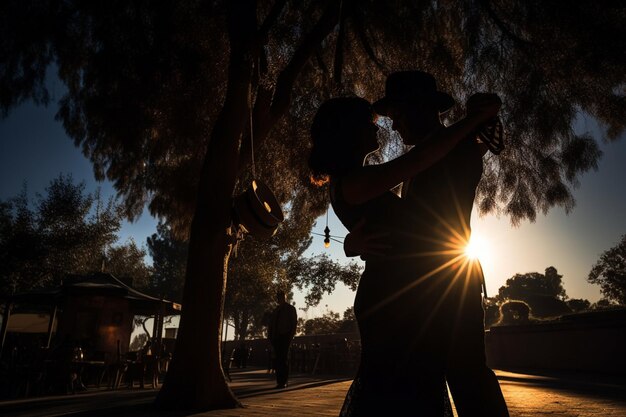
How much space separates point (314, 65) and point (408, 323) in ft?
25.8

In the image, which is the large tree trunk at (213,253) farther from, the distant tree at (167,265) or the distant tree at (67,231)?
the distant tree at (167,265)

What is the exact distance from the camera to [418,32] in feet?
21.3

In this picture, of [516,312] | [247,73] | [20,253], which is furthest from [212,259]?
[20,253]

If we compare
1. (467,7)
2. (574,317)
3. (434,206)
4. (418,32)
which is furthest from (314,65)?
(574,317)

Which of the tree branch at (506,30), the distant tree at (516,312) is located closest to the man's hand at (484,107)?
the tree branch at (506,30)

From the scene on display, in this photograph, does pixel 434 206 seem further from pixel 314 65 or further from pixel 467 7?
pixel 314 65

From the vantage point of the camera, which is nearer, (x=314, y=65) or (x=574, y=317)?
(x=314, y=65)

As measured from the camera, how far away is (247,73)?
238 inches

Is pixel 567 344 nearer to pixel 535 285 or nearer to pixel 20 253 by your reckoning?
pixel 20 253

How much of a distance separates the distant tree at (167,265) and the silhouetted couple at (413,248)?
54864 millimetres

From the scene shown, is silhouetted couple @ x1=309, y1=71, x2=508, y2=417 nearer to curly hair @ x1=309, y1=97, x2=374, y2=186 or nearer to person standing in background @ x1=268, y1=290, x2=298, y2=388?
curly hair @ x1=309, y1=97, x2=374, y2=186

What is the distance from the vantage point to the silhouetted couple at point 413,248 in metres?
1.13

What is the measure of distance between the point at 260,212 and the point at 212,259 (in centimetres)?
151

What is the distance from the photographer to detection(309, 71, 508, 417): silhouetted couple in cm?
113
